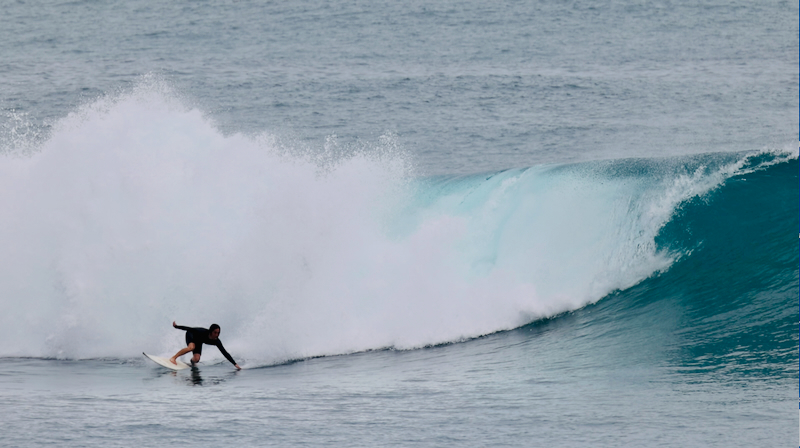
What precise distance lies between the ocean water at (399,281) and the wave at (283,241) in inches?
1.6

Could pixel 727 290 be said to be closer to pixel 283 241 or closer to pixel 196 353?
pixel 283 241

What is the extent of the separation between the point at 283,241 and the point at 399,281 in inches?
75.4

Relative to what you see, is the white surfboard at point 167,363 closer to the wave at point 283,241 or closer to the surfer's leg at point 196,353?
the surfer's leg at point 196,353

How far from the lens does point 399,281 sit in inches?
528

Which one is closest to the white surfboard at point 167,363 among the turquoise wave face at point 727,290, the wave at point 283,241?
the wave at point 283,241

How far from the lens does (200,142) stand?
1598 centimetres

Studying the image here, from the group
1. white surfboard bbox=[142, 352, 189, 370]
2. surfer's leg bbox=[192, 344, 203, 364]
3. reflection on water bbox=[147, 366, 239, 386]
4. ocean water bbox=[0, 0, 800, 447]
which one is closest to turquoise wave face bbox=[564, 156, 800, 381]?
ocean water bbox=[0, 0, 800, 447]

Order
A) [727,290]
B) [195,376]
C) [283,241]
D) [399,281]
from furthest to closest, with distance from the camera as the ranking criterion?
[283,241]
[399,281]
[727,290]
[195,376]

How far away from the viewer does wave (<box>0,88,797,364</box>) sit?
12.7 meters

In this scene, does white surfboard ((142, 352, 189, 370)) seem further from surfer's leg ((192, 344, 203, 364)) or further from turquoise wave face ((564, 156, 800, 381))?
turquoise wave face ((564, 156, 800, 381))

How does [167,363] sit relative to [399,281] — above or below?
below

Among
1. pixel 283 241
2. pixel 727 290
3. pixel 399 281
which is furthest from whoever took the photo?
pixel 283 241

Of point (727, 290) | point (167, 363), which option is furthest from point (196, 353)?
point (727, 290)

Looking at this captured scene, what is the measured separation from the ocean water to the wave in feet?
0.13
